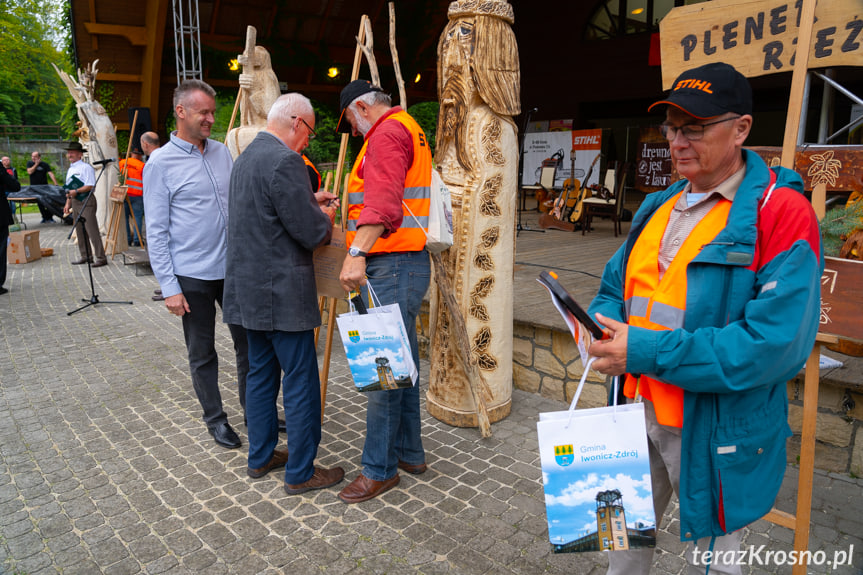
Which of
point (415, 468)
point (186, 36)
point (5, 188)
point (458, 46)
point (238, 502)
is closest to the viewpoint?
point (238, 502)

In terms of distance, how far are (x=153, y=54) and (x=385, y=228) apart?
52.1 feet

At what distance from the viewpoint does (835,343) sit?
87.7 inches

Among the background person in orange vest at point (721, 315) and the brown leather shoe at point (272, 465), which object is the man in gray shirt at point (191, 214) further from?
the background person in orange vest at point (721, 315)

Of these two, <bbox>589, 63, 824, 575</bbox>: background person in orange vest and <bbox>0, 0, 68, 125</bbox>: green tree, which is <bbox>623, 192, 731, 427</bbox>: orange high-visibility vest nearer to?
<bbox>589, 63, 824, 575</bbox>: background person in orange vest

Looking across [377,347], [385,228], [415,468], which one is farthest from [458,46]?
[415,468]

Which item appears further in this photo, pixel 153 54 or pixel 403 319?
pixel 153 54

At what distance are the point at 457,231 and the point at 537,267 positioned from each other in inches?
129

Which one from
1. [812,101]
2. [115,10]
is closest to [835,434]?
[812,101]

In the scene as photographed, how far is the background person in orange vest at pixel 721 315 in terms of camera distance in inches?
56.4

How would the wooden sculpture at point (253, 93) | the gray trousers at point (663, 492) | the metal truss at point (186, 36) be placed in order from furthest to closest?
the metal truss at point (186, 36) < the wooden sculpture at point (253, 93) < the gray trousers at point (663, 492)

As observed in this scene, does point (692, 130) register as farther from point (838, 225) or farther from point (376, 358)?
point (376, 358)

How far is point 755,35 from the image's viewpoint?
246cm

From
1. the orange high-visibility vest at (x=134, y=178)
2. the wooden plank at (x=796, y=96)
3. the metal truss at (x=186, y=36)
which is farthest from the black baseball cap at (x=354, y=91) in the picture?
the orange high-visibility vest at (x=134, y=178)

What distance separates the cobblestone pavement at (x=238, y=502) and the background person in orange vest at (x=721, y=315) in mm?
1152
